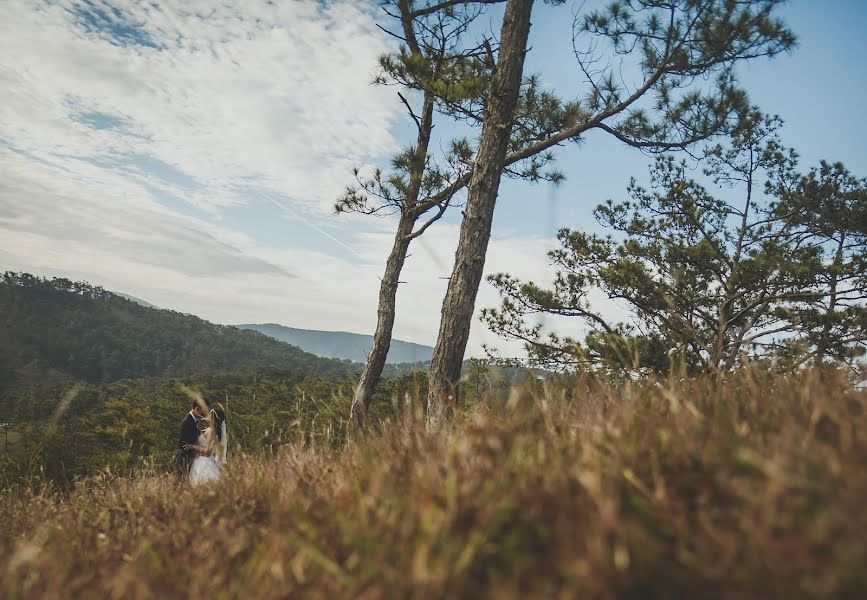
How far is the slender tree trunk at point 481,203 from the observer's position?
541cm

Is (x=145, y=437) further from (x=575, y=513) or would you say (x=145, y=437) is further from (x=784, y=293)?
(x=575, y=513)

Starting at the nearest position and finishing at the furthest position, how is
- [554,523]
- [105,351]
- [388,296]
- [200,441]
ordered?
[554,523] < [200,441] < [388,296] < [105,351]

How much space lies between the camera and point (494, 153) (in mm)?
5500

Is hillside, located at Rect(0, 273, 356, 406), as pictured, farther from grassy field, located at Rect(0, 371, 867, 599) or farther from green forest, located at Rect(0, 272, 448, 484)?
grassy field, located at Rect(0, 371, 867, 599)

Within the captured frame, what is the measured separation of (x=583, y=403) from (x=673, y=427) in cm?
60

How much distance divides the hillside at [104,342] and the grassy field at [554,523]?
102 m

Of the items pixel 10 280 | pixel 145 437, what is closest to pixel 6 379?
pixel 10 280

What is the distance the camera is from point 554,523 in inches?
44.8

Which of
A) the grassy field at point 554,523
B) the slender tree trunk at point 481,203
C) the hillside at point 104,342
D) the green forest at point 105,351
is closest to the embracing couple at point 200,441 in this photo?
the slender tree trunk at point 481,203

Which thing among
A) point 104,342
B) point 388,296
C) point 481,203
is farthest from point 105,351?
point 481,203

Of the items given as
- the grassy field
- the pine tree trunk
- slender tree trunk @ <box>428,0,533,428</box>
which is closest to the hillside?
the pine tree trunk

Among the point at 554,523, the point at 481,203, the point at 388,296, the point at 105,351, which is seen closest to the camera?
the point at 554,523

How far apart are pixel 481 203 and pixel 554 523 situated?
461 cm

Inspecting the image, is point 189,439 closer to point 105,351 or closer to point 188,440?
point 188,440
